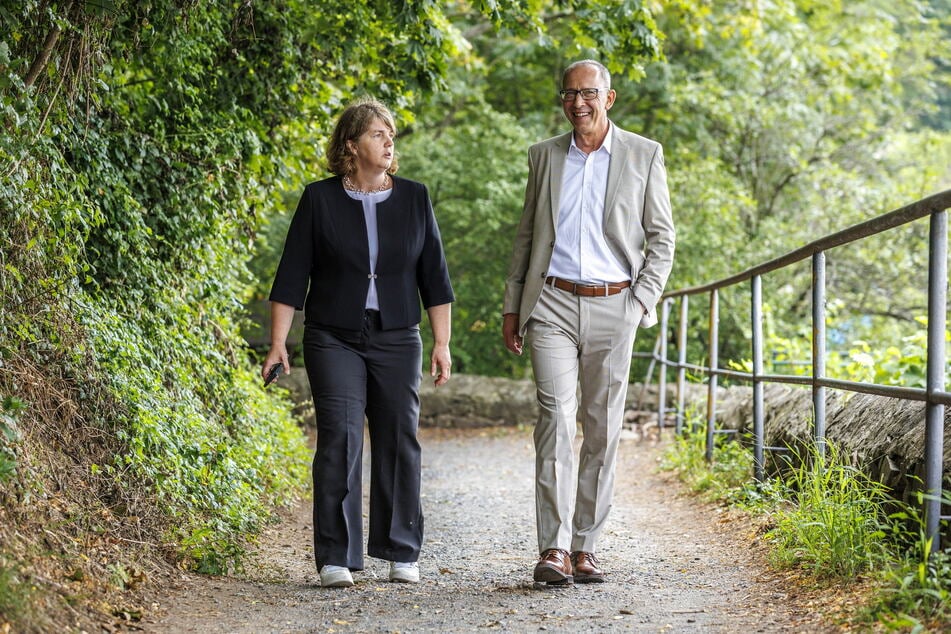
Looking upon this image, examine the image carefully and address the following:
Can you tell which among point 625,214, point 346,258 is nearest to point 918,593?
point 625,214

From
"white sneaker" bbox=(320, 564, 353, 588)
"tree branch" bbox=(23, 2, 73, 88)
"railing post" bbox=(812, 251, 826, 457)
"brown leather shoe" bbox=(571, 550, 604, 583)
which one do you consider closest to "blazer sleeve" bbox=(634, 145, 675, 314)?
"railing post" bbox=(812, 251, 826, 457)

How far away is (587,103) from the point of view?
4.34 meters

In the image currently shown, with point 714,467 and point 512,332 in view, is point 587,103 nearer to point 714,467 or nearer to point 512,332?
point 512,332

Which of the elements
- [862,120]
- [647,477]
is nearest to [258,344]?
[647,477]

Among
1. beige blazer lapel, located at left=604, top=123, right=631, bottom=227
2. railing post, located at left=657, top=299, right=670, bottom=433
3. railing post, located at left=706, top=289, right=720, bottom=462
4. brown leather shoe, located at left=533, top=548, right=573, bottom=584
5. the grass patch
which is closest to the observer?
brown leather shoe, located at left=533, top=548, right=573, bottom=584

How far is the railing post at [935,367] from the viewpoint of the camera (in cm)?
338

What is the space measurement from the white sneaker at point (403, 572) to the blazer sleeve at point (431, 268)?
104 centimetres

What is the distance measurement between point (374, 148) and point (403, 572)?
1673mm

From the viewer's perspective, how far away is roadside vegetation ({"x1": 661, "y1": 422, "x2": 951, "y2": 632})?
3150 millimetres

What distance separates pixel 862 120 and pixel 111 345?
15235 millimetres

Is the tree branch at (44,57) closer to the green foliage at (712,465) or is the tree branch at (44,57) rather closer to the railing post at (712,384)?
the green foliage at (712,465)

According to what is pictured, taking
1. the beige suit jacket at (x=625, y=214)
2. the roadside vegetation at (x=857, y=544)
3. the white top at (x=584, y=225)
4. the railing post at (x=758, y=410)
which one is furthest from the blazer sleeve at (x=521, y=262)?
the railing post at (x=758, y=410)

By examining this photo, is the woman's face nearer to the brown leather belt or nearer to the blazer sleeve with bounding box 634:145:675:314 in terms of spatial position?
the brown leather belt

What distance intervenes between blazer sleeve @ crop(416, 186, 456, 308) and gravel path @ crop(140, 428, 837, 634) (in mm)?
1148
